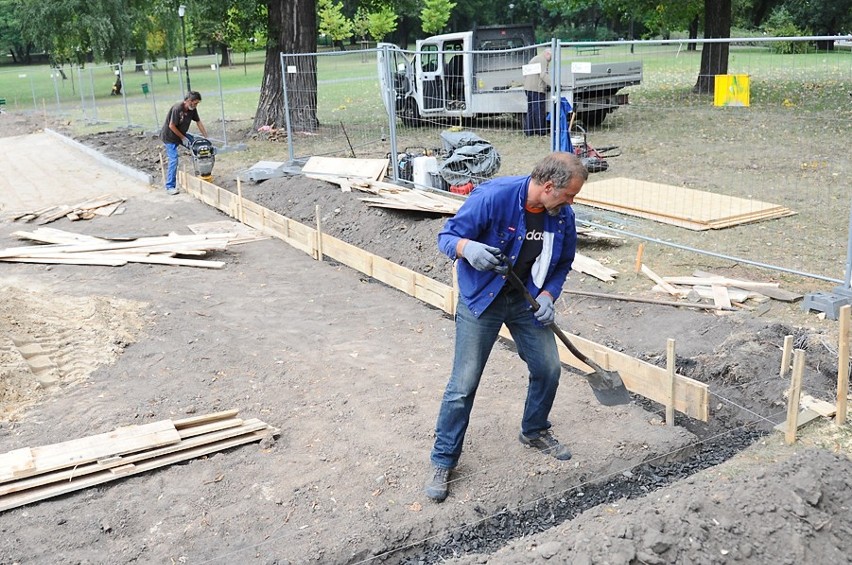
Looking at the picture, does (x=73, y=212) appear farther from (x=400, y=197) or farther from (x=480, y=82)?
(x=480, y=82)

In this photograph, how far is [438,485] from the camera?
4570 mm

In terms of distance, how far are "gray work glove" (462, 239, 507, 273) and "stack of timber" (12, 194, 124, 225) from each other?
10.2 metres

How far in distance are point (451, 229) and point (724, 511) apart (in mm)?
1967

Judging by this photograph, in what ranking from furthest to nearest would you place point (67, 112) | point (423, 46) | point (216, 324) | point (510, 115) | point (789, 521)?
point (67, 112), point (423, 46), point (510, 115), point (216, 324), point (789, 521)

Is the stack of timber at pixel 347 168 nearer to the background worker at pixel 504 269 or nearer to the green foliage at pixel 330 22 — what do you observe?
the background worker at pixel 504 269

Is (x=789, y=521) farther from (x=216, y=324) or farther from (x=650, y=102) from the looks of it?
(x=650, y=102)

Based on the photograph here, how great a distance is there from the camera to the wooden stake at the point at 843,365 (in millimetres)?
4773

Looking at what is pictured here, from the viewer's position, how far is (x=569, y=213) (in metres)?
4.34

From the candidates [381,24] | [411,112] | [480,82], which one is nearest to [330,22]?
[381,24]

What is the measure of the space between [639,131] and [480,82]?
4016mm

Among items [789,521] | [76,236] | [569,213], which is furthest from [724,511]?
[76,236]

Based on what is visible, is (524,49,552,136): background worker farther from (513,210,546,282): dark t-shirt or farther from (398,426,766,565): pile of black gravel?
(513,210,546,282): dark t-shirt

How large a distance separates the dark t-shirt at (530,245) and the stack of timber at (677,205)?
5739 millimetres

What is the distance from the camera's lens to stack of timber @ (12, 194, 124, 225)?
12508 mm
